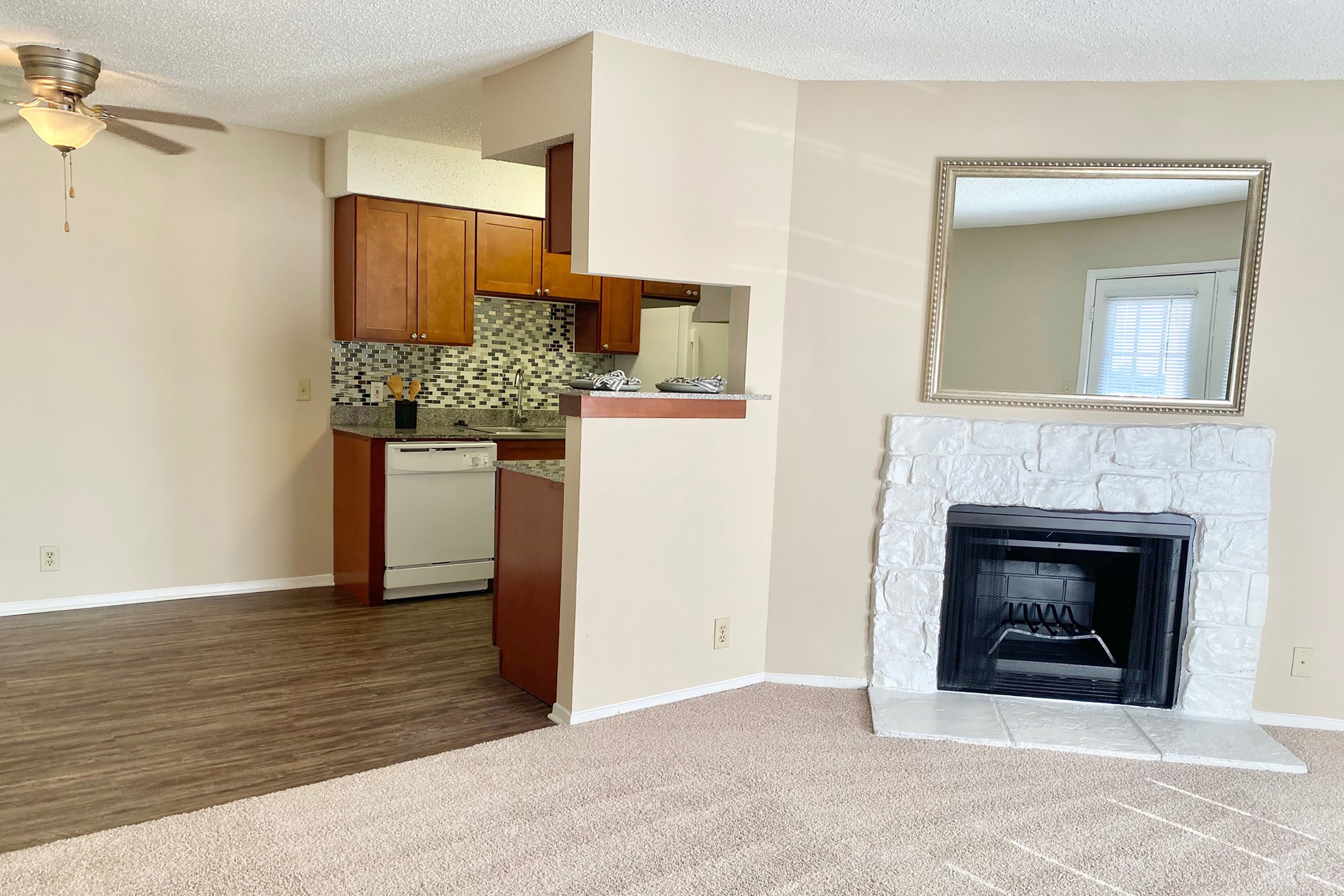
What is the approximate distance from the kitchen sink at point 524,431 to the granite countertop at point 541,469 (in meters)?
1.30

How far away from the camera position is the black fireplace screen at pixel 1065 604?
3.52 metres

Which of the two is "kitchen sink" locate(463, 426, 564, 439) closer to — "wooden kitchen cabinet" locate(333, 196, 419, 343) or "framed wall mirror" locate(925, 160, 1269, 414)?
"wooden kitchen cabinet" locate(333, 196, 419, 343)

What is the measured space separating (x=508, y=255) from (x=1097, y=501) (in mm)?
3330

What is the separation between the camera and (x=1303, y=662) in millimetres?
3482

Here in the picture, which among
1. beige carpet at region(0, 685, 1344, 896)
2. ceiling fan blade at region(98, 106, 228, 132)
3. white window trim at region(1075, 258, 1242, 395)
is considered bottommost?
beige carpet at region(0, 685, 1344, 896)

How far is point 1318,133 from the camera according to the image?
11.0 ft

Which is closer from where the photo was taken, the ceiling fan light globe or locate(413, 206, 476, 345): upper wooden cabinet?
the ceiling fan light globe

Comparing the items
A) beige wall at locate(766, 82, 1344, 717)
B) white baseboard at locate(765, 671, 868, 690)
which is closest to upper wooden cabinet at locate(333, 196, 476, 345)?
beige wall at locate(766, 82, 1344, 717)

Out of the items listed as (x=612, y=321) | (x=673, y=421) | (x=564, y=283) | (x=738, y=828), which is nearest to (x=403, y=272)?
(x=564, y=283)

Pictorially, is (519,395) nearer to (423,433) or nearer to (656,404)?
(423,433)

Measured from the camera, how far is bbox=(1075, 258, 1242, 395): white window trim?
134 inches

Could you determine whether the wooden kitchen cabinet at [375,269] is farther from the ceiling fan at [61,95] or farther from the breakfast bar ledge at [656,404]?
the breakfast bar ledge at [656,404]

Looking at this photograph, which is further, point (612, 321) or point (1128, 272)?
point (612, 321)

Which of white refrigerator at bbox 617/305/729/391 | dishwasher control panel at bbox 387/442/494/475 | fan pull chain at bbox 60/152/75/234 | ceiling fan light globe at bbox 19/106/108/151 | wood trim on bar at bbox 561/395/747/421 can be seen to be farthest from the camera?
white refrigerator at bbox 617/305/729/391
